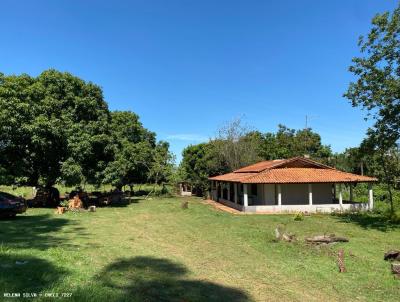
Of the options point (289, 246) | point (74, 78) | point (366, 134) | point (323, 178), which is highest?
point (74, 78)

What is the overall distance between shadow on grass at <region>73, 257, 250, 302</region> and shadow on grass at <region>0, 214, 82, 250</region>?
4167mm

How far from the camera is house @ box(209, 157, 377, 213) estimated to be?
2769 cm

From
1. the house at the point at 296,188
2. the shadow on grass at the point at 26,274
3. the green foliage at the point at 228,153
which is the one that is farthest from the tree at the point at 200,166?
the shadow on grass at the point at 26,274

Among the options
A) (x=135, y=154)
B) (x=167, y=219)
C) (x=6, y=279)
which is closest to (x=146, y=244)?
(x=6, y=279)

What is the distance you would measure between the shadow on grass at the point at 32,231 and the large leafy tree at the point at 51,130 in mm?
7089

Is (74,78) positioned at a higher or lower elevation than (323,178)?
higher

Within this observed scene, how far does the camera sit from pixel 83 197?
31688mm

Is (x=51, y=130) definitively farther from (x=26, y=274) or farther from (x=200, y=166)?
(x=200, y=166)

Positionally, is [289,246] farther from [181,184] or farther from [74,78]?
[181,184]

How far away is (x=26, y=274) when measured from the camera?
761 centimetres

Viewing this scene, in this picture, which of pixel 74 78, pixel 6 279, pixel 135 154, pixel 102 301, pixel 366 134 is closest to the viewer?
pixel 102 301

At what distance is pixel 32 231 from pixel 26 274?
9268mm

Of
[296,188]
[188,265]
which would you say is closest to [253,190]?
[296,188]

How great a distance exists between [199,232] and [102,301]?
11.1m
